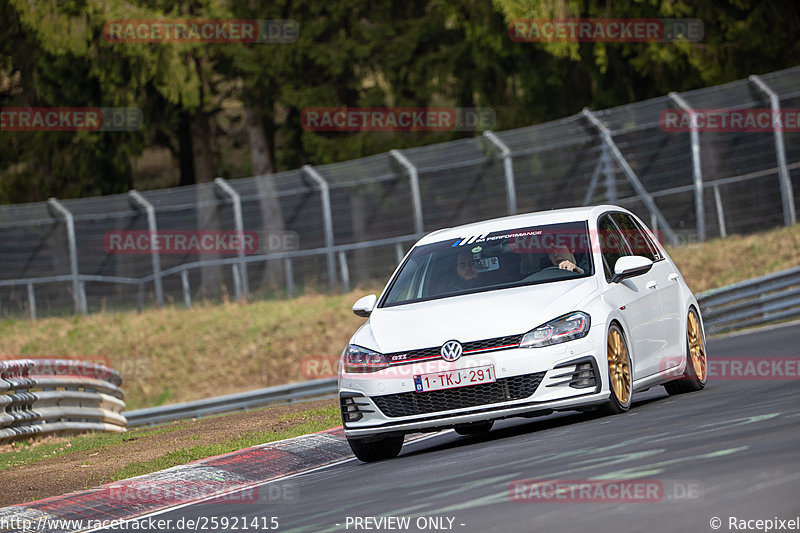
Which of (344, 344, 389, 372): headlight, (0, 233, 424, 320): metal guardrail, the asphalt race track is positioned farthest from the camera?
(0, 233, 424, 320): metal guardrail

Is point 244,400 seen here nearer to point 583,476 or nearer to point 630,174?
point 630,174

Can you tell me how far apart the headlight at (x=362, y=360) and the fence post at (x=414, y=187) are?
16.0 meters

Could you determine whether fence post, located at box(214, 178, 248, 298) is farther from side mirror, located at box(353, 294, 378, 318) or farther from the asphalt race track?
side mirror, located at box(353, 294, 378, 318)

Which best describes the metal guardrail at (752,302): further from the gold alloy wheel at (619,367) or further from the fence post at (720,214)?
the gold alloy wheel at (619,367)

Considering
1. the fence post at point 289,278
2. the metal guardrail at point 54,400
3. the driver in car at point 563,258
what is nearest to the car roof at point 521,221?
the driver in car at point 563,258

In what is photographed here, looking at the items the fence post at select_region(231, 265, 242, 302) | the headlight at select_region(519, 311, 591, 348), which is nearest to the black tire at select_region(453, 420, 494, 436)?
the headlight at select_region(519, 311, 591, 348)

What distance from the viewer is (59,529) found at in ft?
27.5

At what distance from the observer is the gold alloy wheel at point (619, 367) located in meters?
9.66

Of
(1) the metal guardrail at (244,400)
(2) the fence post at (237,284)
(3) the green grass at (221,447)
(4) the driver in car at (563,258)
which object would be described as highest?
(4) the driver in car at (563,258)

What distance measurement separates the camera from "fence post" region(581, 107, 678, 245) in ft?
81.4

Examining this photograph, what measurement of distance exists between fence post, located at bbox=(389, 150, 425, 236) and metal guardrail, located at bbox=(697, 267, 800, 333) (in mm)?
7049

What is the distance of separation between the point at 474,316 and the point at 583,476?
2.56m

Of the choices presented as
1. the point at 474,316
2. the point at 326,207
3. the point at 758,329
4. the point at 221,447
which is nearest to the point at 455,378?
the point at 474,316

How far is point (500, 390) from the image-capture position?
30.3ft
